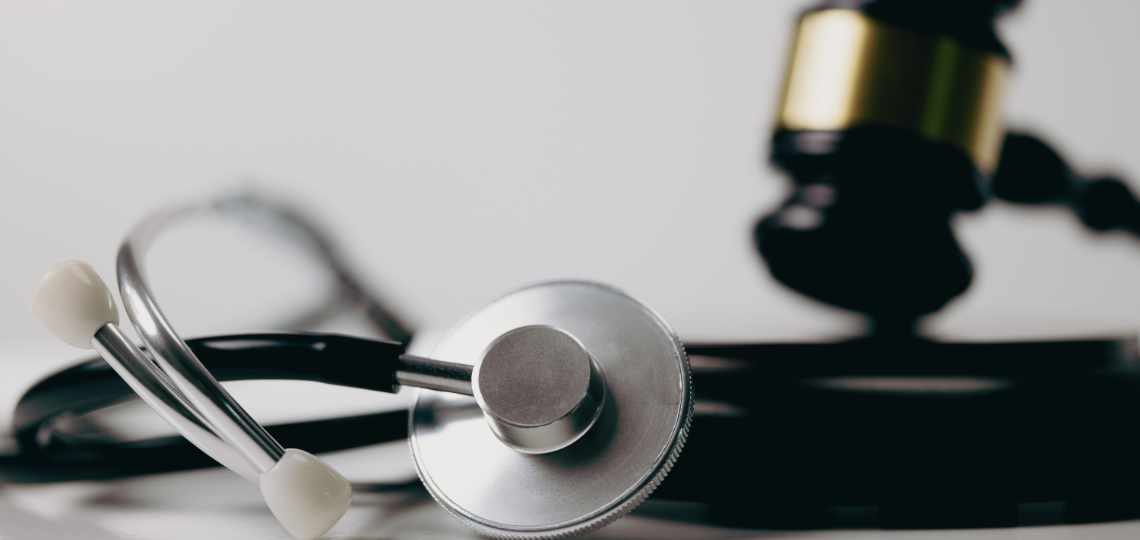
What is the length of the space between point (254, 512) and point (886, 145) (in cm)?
39

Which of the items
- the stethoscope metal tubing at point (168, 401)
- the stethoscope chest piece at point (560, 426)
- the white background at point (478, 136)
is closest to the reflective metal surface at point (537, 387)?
the stethoscope chest piece at point (560, 426)

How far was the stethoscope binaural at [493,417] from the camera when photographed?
1.19ft

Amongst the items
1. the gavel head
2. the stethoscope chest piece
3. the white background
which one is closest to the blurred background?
the white background

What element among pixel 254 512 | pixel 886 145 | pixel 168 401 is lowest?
pixel 254 512

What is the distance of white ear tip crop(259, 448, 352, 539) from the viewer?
0.35 meters

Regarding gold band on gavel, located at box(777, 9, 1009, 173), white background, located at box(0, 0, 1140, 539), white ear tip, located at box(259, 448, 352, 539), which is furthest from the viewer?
white background, located at box(0, 0, 1140, 539)

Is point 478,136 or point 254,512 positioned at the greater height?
point 478,136

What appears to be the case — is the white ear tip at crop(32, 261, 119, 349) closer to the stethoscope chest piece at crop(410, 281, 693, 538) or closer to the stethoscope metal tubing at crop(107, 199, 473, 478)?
the stethoscope metal tubing at crop(107, 199, 473, 478)

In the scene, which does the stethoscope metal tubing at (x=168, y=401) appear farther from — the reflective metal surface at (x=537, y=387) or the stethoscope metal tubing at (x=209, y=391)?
the reflective metal surface at (x=537, y=387)

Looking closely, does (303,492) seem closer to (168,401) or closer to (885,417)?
(168,401)

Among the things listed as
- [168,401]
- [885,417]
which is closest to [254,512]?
[168,401]

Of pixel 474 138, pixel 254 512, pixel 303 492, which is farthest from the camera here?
pixel 474 138

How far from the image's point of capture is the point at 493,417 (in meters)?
0.38

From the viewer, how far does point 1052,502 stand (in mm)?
438
